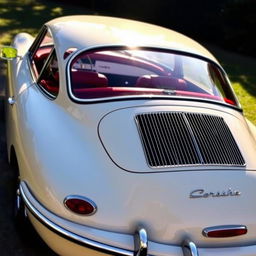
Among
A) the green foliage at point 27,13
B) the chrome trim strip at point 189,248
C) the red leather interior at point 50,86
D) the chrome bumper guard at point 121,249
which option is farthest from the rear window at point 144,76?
the green foliage at point 27,13

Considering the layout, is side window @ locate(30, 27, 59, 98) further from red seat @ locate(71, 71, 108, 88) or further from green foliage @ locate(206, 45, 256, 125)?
green foliage @ locate(206, 45, 256, 125)

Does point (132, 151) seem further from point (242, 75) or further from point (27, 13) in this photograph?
point (27, 13)

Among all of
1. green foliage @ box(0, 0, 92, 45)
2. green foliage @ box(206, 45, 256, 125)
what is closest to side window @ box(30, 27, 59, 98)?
green foliage @ box(206, 45, 256, 125)

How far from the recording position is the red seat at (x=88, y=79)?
11.0ft

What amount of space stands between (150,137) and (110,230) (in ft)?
2.29

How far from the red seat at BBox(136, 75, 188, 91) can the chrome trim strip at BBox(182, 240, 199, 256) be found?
1.32m

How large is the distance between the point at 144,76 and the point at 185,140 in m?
0.81

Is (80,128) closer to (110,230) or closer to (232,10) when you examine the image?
(110,230)

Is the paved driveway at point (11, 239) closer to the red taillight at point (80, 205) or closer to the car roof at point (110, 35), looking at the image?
the red taillight at point (80, 205)

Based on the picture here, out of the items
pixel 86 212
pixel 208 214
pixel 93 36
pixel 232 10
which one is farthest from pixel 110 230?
pixel 232 10

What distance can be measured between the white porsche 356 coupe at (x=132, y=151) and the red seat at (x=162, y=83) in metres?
0.01

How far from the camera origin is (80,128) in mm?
2945

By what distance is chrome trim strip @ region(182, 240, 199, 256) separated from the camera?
2.47 m

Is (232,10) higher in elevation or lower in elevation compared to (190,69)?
lower
